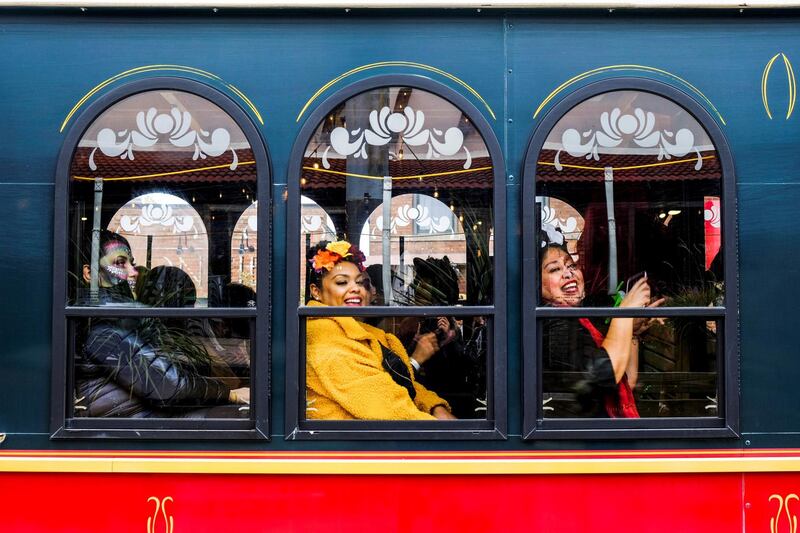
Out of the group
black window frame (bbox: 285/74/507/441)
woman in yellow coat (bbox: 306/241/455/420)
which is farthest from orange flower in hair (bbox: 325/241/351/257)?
black window frame (bbox: 285/74/507/441)

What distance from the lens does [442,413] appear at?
2512mm

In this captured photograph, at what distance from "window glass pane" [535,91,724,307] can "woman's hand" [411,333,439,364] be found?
0.46 m

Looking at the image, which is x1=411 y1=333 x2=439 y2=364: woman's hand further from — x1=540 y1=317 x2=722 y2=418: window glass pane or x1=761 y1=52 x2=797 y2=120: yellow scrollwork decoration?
x1=761 y1=52 x2=797 y2=120: yellow scrollwork decoration

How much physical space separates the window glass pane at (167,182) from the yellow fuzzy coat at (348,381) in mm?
381

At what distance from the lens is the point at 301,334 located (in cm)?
244

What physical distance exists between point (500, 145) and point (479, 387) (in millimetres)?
947

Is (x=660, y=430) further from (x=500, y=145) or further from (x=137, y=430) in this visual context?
(x=137, y=430)

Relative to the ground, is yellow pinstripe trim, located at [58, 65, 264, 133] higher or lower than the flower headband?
higher

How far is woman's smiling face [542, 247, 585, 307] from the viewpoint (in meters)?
2.48

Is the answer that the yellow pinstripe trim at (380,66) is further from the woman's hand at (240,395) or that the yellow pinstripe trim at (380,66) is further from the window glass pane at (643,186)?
the woman's hand at (240,395)

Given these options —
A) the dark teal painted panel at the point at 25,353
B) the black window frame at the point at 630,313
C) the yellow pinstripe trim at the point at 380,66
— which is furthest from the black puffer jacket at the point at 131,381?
the black window frame at the point at 630,313

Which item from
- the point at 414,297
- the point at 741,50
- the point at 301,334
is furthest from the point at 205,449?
the point at 741,50

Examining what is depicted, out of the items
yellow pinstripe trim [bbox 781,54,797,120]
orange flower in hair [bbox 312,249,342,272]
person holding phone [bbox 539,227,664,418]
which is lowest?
person holding phone [bbox 539,227,664,418]

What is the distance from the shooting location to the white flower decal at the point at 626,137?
2463 millimetres
